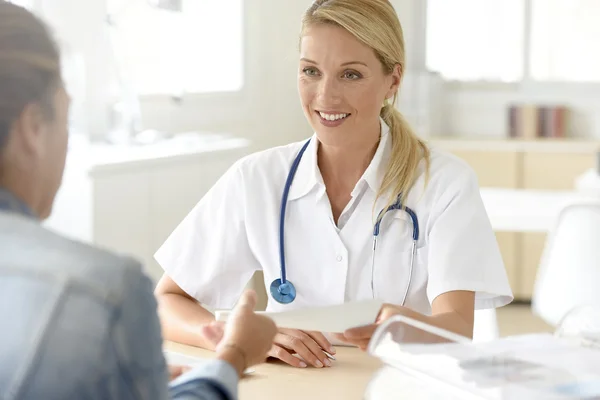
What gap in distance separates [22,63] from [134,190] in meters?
2.08

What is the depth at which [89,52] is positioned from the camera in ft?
10.7

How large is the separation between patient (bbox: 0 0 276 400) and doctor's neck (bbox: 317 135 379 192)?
1137 mm

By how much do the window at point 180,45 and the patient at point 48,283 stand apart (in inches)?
97.1

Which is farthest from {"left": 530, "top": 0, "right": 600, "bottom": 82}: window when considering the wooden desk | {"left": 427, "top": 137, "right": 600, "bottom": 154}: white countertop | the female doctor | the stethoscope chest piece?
the wooden desk

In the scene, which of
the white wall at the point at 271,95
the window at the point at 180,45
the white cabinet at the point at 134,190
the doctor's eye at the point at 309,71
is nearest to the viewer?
the doctor's eye at the point at 309,71

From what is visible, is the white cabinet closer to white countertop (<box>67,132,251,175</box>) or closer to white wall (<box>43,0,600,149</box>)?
white countertop (<box>67,132,251,175</box>)

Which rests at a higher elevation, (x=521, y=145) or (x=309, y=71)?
(x=309, y=71)

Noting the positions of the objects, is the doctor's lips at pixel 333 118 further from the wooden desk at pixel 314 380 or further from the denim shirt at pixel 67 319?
the denim shirt at pixel 67 319

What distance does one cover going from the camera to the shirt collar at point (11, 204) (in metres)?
0.81

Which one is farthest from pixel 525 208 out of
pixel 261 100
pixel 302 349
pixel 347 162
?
pixel 261 100

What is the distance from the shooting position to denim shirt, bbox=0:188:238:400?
0.72 m

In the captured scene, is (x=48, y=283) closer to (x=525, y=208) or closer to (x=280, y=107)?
(x=525, y=208)

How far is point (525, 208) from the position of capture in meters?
3.01

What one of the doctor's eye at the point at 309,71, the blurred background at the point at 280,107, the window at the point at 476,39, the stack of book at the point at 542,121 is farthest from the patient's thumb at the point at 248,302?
the window at the point at 476,39
